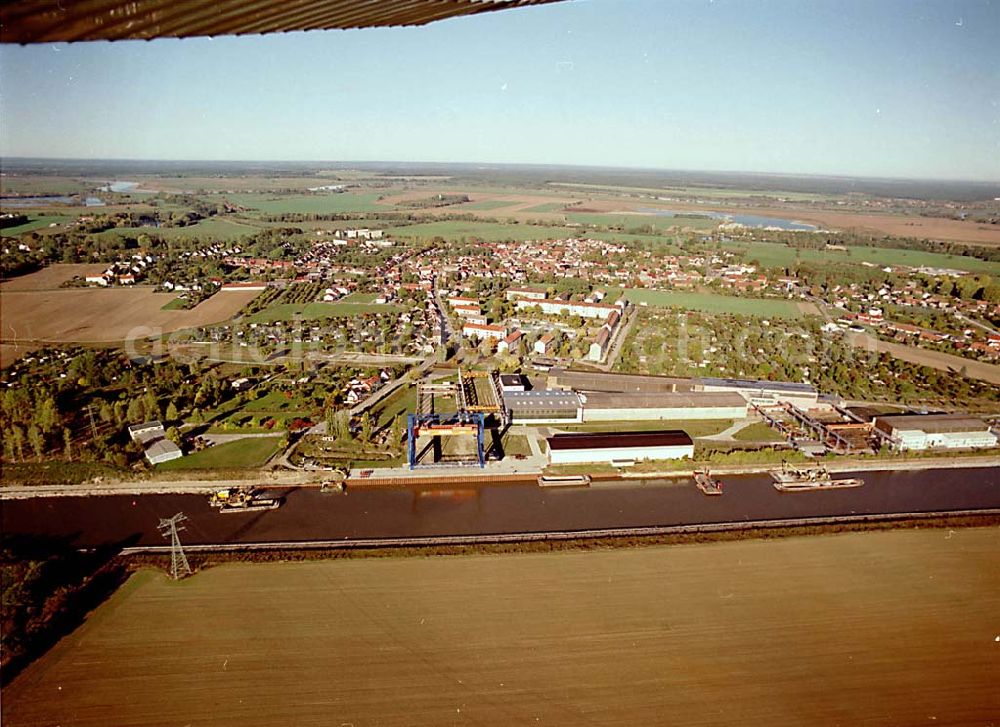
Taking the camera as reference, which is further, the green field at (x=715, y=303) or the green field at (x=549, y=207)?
the green field at (x=549, y=207)

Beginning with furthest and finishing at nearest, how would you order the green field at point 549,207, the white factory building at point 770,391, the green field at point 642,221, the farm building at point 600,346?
the green field at point 549,207 → the green field at point 642,221 → the farm building at point 600,346 → the white factory building at point 770,391

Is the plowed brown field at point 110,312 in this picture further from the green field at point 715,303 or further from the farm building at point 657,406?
the green field at point 715,303

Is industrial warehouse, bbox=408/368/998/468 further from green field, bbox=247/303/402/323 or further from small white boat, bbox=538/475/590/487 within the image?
green field, bbox=247/303/402/323

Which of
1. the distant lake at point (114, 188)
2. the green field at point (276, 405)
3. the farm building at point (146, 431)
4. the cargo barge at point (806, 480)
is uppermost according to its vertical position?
the distant lake at point (114, 188)

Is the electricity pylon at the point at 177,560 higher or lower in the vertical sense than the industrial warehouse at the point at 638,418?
lower

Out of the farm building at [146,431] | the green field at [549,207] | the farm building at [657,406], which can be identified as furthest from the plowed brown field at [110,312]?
the green field at [549,207]

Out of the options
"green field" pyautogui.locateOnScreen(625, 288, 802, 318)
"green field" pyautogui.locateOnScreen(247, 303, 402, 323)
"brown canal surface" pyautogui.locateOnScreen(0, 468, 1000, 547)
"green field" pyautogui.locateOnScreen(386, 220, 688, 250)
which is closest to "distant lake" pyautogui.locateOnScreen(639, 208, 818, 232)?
"green field" pyautogui.locateOnScreen(386, 220, 688, 250)

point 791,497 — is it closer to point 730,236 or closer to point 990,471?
point 990,471

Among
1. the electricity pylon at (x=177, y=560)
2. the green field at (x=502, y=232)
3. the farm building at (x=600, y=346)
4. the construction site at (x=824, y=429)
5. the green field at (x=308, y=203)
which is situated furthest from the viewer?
the green field at (x=308, y=203)
